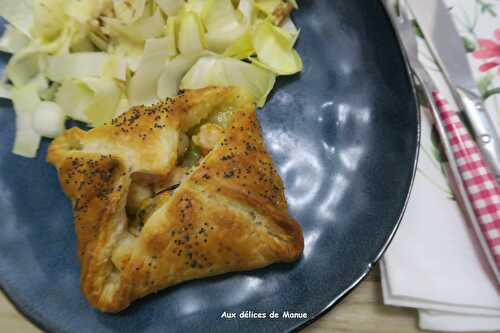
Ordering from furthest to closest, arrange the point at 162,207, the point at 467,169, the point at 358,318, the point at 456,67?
the point at 456,67
the point at 467,169
the point at 358,318
the point at 162,207

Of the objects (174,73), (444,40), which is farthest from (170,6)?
(444,40)

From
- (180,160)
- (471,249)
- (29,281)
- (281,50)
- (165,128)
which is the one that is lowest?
(29,281)

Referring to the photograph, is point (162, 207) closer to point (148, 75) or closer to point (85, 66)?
point (148, 75)

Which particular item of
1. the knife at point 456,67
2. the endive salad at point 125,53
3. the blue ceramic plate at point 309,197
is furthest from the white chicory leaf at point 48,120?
the knife at point 456,67

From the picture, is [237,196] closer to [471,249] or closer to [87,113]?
[87,113]

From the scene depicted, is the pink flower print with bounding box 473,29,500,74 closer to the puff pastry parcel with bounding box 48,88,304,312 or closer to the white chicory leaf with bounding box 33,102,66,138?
the puff pastry parcel with bounding box 48,88,304,312

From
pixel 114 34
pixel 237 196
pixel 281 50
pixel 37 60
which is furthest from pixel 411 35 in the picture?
pixel 37 60

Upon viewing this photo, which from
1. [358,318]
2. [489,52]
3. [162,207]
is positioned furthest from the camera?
[489,52]
